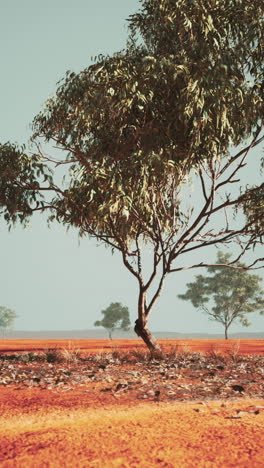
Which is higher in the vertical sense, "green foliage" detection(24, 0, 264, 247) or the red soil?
"green foliage" detection(24, 0, 264, 247)

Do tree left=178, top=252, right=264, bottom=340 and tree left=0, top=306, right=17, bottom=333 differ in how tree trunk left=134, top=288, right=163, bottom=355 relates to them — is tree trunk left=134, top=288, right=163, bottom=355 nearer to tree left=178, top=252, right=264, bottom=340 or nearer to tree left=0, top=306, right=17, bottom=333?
tree left=178, top=252, right=264, bottom=340

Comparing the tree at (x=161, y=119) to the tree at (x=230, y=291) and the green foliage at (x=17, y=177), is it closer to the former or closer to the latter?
the green foliage at (x=17, y=177)

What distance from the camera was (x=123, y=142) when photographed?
1389 centimetres

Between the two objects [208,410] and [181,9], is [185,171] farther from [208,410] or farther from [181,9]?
[208,410]

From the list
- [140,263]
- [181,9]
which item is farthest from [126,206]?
[181,9]

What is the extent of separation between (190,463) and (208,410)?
76.6 inches

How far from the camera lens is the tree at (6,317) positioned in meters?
81.2

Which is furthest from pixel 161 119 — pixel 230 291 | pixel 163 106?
pixel 230 291

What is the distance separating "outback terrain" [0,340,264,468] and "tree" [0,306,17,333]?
75.1 meters

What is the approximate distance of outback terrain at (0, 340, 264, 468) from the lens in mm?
4023

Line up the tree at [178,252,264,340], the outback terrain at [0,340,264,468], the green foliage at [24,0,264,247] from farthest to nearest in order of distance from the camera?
the tree at [178,252,264,340], the green foliage at [24,0,264,247], the outback terrain at [0,340,264,468]

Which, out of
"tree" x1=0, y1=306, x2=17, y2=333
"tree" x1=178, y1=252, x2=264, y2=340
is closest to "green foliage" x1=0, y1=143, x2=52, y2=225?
"tree" x1=178, y1=252, x2=264, y2=340

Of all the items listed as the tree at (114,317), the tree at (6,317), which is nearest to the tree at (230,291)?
the tree at (114,317)

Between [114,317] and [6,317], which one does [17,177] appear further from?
[6,317]
